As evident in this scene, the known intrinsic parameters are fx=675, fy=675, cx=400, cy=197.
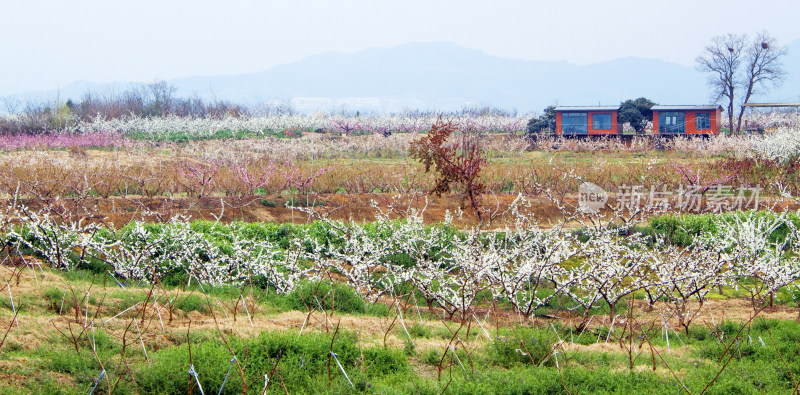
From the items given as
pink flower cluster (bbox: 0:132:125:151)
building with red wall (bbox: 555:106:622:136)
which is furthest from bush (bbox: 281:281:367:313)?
building with red wall (bbox: 555:106:622:136)

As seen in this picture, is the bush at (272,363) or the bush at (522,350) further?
the bush at (522,350)

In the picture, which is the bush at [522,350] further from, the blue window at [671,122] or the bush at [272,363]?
the blue window at [671,122]

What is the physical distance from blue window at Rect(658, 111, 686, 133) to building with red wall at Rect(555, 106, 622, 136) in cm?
186

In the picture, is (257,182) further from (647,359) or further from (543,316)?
(647,359)

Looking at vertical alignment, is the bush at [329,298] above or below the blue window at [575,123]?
below

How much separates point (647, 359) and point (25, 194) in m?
11.6

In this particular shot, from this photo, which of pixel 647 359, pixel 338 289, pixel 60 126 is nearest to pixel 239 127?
pixel 60 126

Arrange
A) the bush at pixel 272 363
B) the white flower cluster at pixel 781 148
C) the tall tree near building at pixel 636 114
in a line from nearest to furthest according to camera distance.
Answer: the bush at pixel 272 363 < the white flower cluster at pixel 781 148 < the tall tree near building at pixel 636 114

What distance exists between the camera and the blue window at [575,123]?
99.1 ft

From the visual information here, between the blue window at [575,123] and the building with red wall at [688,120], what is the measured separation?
3057mm

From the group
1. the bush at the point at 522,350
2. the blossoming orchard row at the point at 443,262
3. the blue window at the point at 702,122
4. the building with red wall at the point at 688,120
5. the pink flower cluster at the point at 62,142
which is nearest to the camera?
the bush at the point at 522,350

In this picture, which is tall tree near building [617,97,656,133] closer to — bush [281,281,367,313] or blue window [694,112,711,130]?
blue window [694,112,711,130]

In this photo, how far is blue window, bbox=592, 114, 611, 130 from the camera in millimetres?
30125

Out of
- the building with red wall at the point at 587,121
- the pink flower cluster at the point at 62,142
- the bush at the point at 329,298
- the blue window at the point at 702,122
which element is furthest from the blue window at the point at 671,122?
the bush at the point at 329,298
